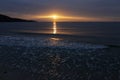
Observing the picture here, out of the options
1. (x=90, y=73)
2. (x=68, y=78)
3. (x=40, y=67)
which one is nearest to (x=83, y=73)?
(x=90, y=73)

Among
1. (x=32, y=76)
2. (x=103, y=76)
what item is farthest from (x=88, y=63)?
(x=32, y=76)

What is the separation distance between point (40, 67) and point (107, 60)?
5.68 meters

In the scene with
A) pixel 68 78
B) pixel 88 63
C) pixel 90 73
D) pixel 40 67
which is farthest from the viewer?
pixel 88 63

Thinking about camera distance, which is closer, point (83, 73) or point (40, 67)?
point (83, 73)

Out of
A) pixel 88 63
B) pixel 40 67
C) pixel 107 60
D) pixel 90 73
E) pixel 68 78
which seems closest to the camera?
pixel 68 78

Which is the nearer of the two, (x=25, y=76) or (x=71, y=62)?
(x=25, y=76)

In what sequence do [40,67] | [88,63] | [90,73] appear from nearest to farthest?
[90,73], [40,67], [88,63]

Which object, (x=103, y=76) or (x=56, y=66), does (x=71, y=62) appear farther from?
(x=103, y=76)

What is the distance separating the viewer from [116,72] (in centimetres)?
1574

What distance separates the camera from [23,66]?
17.2m

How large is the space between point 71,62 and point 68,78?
15.1 ft

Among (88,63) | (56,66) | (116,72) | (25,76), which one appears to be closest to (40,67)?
(56,66)

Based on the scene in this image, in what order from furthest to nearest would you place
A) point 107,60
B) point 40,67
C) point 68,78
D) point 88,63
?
point 107,60, point 88,63, point 40,67, point 68,78

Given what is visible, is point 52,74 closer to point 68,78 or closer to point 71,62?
point 68,78
